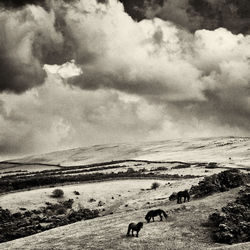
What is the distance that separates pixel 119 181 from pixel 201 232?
43.9 m

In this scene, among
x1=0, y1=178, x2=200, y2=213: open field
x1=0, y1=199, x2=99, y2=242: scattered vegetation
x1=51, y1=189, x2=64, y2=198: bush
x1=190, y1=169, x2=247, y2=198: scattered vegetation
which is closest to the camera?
x1=190, y1=169, x2=247, y2=198: scattered vegetation

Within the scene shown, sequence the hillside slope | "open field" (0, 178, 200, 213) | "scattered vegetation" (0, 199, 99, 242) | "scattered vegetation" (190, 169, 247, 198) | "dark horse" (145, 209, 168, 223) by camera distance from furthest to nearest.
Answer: "open field" (0, 178, 200, 213)
"scattered vegetation" (0, 199, 99, 242)
"scattered vegetation" (190, 169, 247, 198)
"dark horse" (145, 209, 168, 223)
the hillside slope

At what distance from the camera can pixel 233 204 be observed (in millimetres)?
32688

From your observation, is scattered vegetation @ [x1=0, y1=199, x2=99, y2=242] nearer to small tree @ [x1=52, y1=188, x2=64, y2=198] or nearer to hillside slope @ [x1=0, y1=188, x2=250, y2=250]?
small tree @ [x1=52, y1=188, x2=64, y2=198]

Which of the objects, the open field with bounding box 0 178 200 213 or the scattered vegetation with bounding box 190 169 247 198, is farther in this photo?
the open field with bounding box 0 178 200 213

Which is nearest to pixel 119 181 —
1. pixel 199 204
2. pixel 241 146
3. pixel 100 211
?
pixel 100 211

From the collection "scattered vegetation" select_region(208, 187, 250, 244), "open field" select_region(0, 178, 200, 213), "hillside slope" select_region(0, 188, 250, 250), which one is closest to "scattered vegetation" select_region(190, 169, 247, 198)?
"hillside slope" select_region(0, 188, 250, 250)

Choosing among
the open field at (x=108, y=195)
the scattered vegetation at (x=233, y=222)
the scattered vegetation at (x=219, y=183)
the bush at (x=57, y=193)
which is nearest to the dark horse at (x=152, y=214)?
the scattered vegetation at (x=233, y=222)

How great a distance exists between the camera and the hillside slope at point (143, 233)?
27884 mm

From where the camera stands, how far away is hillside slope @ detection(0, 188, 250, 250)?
27.9 metres

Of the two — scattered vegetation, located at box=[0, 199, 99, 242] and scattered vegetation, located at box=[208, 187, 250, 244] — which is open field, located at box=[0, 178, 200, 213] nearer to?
scattered vegetation, located at box=[0, 199, 99, 242]

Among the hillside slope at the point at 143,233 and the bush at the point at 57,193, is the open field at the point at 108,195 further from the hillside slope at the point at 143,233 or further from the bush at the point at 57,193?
the hillside slope at the point at 143,233

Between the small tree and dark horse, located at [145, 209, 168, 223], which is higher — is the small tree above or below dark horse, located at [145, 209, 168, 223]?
above

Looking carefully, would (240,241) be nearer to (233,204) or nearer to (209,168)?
(233,204)
